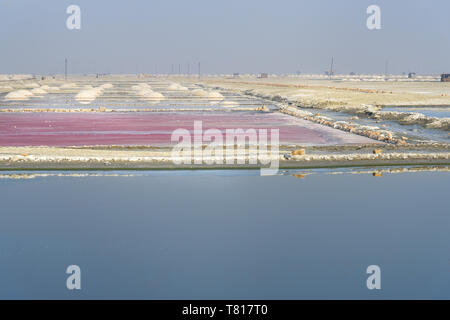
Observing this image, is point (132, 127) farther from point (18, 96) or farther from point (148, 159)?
point (18, 96)

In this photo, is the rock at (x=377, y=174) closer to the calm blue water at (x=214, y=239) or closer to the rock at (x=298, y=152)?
the calm blue water at (x=214, y=239)

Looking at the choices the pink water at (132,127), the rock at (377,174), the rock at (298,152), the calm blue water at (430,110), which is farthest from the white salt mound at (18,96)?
the rock at (377,174)

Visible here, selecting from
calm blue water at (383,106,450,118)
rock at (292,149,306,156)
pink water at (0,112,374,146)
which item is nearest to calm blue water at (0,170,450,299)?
rock at (292,149,306,156)

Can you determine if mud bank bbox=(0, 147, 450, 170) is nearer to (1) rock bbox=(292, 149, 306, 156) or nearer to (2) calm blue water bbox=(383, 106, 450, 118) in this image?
(1) rock bbox=(292, 149, 306, 156)

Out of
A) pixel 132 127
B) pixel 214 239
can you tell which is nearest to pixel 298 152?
pixel 214 239

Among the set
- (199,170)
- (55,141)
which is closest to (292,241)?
(199,170)

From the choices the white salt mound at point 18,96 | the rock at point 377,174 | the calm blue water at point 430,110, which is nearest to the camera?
the rock at point 377,174
